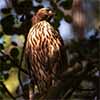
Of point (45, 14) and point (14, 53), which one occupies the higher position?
point (45, 14)

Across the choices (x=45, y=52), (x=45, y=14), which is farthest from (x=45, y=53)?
(x=45, y=14)

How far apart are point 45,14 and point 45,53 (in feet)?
1.18

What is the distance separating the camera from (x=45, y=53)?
338 centimetres

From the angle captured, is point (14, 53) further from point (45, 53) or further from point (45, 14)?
point (45, 14)

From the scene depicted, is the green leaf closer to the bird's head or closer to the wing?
the wing

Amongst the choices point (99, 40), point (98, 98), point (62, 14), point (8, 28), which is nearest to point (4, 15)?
point (8, 28)

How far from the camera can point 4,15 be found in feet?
10.1

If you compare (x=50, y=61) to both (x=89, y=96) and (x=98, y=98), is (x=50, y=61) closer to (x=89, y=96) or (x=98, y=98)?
(x=89, y=96)

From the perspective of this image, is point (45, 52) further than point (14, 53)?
Yes

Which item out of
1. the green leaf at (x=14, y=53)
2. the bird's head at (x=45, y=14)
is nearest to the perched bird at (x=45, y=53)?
the bird's head at (x=45, y=14)

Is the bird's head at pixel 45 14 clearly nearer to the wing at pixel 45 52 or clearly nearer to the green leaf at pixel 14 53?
the wing at pixel 45 52

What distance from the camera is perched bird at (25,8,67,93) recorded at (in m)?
3.27

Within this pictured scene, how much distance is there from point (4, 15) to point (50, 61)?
1.75 ft

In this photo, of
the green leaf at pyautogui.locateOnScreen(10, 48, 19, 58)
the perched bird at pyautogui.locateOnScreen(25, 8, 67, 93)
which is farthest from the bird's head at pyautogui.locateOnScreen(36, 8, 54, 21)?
the green leaf at pyautogui.locateOnScreen(10, 48, 19, 58)
